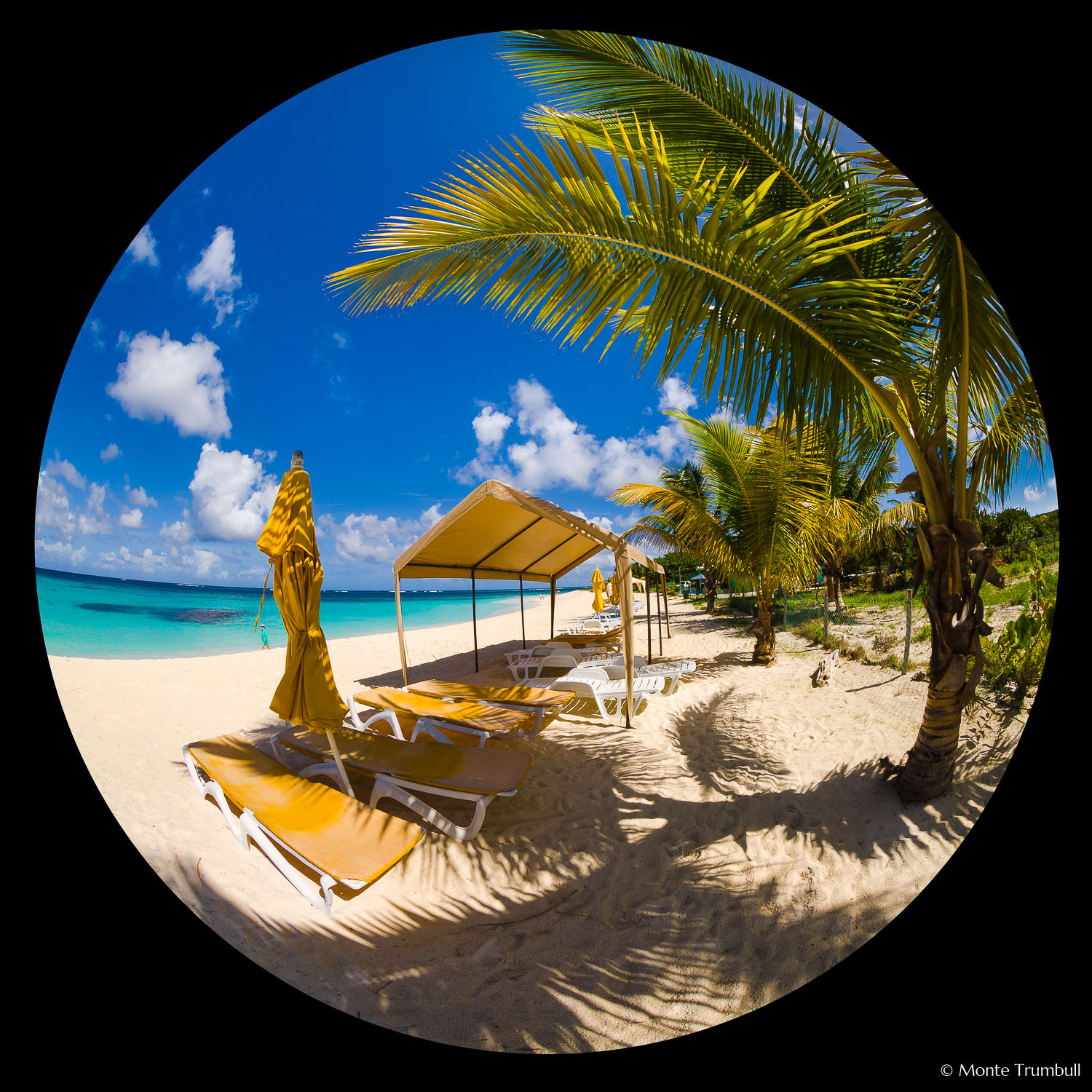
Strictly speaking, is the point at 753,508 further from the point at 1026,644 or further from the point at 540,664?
the point at 1026,644

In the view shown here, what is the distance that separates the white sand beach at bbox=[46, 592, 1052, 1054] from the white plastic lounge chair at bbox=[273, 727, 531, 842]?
0.21 meters

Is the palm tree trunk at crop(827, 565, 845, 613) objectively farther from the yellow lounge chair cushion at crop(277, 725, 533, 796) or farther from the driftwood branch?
the yellow lounge chair cushion at crop(277, 725, 533, 796)

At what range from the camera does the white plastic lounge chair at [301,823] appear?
7.41 ft

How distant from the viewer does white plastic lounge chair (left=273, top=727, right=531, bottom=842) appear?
303cm

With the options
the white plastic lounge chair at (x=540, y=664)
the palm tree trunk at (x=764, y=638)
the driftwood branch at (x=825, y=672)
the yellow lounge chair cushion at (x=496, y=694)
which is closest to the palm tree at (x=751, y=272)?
the yellow lounge chair cushion at (x=496, y=694)

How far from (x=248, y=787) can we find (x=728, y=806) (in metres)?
3.25

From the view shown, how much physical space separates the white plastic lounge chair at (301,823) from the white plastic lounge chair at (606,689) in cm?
330

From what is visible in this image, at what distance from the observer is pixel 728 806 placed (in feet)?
10.5

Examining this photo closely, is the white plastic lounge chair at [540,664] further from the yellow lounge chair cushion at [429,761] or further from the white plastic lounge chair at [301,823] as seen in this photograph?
the white plastic lounge chair at [301,823]

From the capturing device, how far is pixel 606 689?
583 centimetres

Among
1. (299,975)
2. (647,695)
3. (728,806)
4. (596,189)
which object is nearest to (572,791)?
(728,806)

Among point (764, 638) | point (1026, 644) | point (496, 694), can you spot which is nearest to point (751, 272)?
point (1026, 644)

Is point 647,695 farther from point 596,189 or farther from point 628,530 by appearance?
point 596,189

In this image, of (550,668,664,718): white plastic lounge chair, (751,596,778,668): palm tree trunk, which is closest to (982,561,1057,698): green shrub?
(550,668,664,718): white plastic lounge chair
